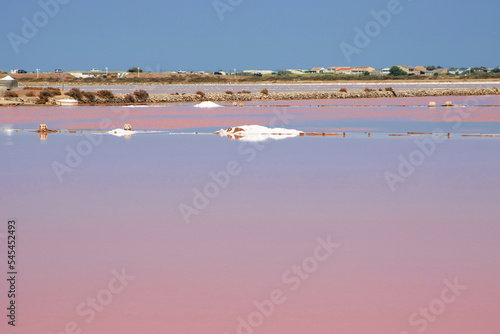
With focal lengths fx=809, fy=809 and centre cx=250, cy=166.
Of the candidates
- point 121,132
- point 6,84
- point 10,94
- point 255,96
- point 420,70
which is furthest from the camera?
point 420,70

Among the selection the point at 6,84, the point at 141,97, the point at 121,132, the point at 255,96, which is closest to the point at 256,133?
the point at 121,132

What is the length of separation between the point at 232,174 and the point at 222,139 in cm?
747

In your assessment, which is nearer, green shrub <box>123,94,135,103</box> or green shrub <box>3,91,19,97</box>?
green shrub <box>3,91,19,97</box>

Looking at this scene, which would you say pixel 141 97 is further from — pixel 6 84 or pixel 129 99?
pixel 6 84

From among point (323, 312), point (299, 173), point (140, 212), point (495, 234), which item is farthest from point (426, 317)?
point (299, 173)

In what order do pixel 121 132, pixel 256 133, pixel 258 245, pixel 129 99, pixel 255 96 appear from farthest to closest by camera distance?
pixel 255 96
pixel 129 99
pixel 121 132
pixel 256 133
pixel 258 245

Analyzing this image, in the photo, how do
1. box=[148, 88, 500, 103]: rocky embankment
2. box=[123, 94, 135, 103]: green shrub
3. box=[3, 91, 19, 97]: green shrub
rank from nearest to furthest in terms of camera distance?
box=[3, 91, 19, 97]: green shrub
box=[123, 94, 135, 103]: green shrub
box=[148, 88, 500, 103]: rocky embankment

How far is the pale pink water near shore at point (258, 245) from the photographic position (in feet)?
17.8

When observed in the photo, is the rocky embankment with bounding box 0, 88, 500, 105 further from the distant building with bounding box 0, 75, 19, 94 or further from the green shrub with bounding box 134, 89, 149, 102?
the distant building with bounding box 0, 75, 19, 94

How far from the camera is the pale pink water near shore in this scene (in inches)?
214

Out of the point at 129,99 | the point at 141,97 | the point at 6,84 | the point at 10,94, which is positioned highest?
the point at 6,84

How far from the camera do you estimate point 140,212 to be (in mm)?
9062

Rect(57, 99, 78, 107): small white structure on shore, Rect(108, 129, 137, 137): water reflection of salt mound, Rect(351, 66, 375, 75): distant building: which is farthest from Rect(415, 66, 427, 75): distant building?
Rect(108, 129, 137, 137): water reflection of salt mound

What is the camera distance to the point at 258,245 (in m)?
7.39
